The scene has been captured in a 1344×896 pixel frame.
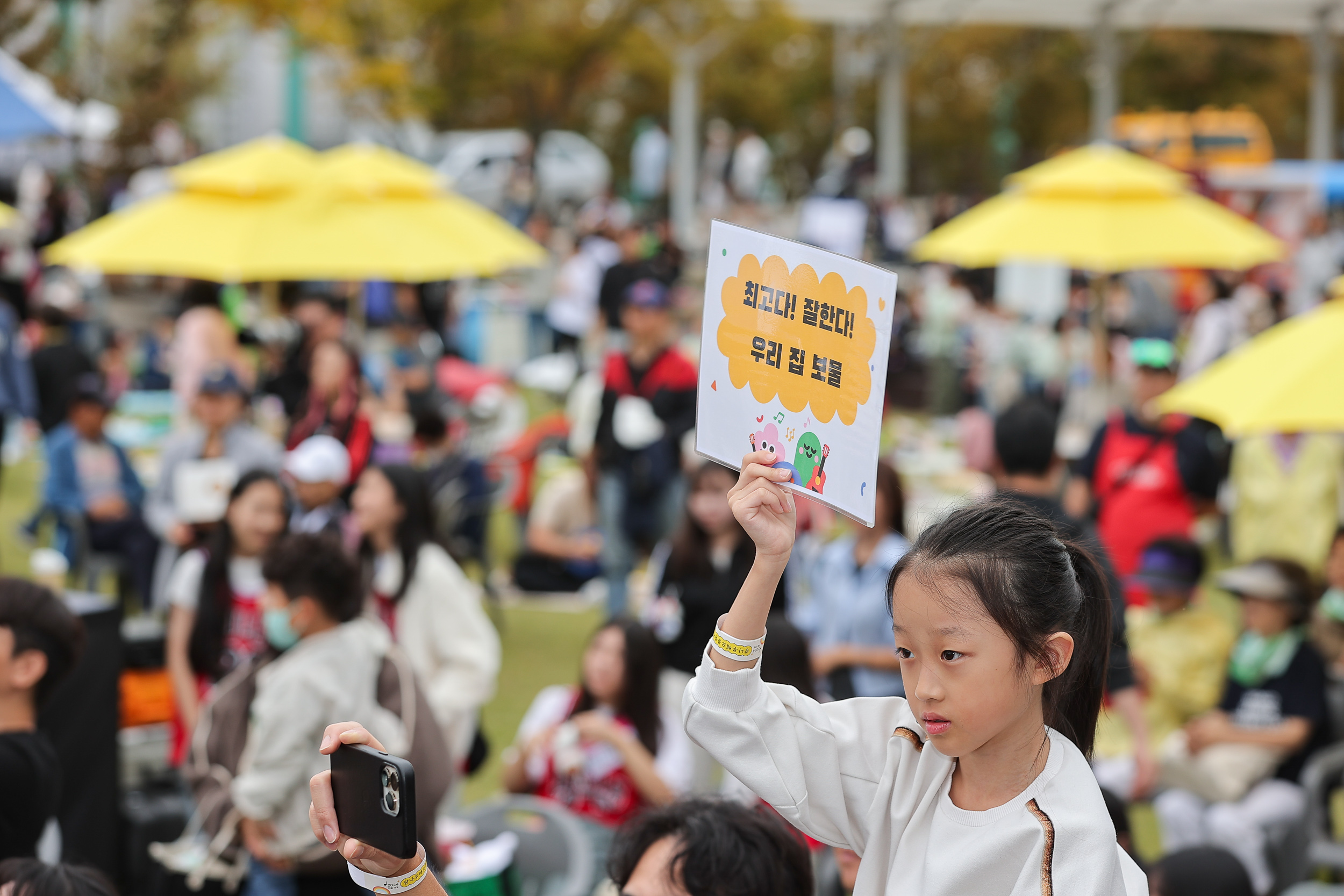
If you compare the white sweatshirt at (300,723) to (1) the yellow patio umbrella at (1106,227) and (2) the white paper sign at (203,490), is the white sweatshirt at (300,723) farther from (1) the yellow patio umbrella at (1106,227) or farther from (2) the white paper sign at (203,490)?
(1) the yellow patio umbrella at (1106,227)

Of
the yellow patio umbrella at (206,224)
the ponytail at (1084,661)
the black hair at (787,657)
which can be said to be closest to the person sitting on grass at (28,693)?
the black hair at (787,657)

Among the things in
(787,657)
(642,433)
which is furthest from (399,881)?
(642,433)

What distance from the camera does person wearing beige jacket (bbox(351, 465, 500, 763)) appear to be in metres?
4.65

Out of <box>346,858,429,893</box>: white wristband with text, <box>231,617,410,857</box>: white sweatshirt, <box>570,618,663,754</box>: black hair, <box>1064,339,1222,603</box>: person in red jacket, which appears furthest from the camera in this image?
<box>1064,339,1222,603</box>: person in red jacket

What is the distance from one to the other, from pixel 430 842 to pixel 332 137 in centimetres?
3166

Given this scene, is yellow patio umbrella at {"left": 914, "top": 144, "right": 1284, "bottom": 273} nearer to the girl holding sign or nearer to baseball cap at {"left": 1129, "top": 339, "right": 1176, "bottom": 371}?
baseball cap at {"left": 1129, "top": 339, "right": 1176, "bottom": 371}

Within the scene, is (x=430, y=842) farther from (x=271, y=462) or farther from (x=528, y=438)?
(x=528, y=438)

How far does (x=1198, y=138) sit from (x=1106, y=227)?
68.4 feet

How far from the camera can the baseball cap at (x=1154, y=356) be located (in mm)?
6590

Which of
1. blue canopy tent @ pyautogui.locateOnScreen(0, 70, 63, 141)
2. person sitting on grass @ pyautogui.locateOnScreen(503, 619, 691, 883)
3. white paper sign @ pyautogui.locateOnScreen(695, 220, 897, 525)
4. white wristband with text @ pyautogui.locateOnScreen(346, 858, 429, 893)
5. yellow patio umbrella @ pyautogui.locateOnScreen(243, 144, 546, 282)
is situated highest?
white paper sign @ pyautogui.locateOnScreen(695, 220, 897, 525)

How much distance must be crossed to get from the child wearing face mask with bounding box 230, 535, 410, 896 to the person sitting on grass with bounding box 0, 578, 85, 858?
1.53 feet

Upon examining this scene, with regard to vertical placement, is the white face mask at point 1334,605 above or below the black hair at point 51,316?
above

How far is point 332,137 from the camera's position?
33.3 m

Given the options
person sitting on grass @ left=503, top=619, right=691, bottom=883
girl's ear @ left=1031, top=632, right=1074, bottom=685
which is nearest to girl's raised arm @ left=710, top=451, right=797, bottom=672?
girl's ear @ left=1031, top=632, right=1074, bottom=685
